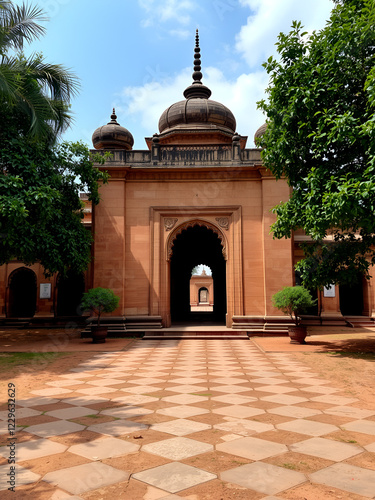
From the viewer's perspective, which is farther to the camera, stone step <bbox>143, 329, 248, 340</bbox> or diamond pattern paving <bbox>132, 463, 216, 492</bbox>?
stone step <bbox>143, 329, 248, 340</bbox>

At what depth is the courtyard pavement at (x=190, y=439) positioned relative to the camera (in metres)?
2.85

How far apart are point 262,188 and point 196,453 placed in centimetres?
1381

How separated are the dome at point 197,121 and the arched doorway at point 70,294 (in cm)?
879

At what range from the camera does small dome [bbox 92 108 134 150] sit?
2117 centimetres

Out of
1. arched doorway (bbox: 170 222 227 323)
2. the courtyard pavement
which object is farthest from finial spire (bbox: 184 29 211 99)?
the courtyard pavement

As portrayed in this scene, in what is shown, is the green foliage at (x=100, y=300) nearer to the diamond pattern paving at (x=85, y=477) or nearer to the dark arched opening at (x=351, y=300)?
the diamond pattern paving at (x=85, y=477)

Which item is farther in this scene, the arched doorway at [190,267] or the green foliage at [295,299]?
the arched doorway at [190,267]

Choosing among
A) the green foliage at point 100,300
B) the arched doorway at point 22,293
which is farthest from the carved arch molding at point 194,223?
the arched doorway at point 22,293

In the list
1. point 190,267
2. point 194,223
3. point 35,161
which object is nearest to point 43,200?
point 35,161

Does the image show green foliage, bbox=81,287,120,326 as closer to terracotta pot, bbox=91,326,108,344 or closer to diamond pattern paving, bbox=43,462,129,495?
terracotta pot, bbox=91,326,108,344

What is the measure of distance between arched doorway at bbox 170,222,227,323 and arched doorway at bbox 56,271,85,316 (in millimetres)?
5587

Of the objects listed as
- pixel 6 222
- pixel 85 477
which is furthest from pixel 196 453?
pixel 6 222

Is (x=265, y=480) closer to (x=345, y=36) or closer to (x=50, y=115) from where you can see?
(x=345, y=36)

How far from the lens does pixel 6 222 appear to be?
10.9 metres
